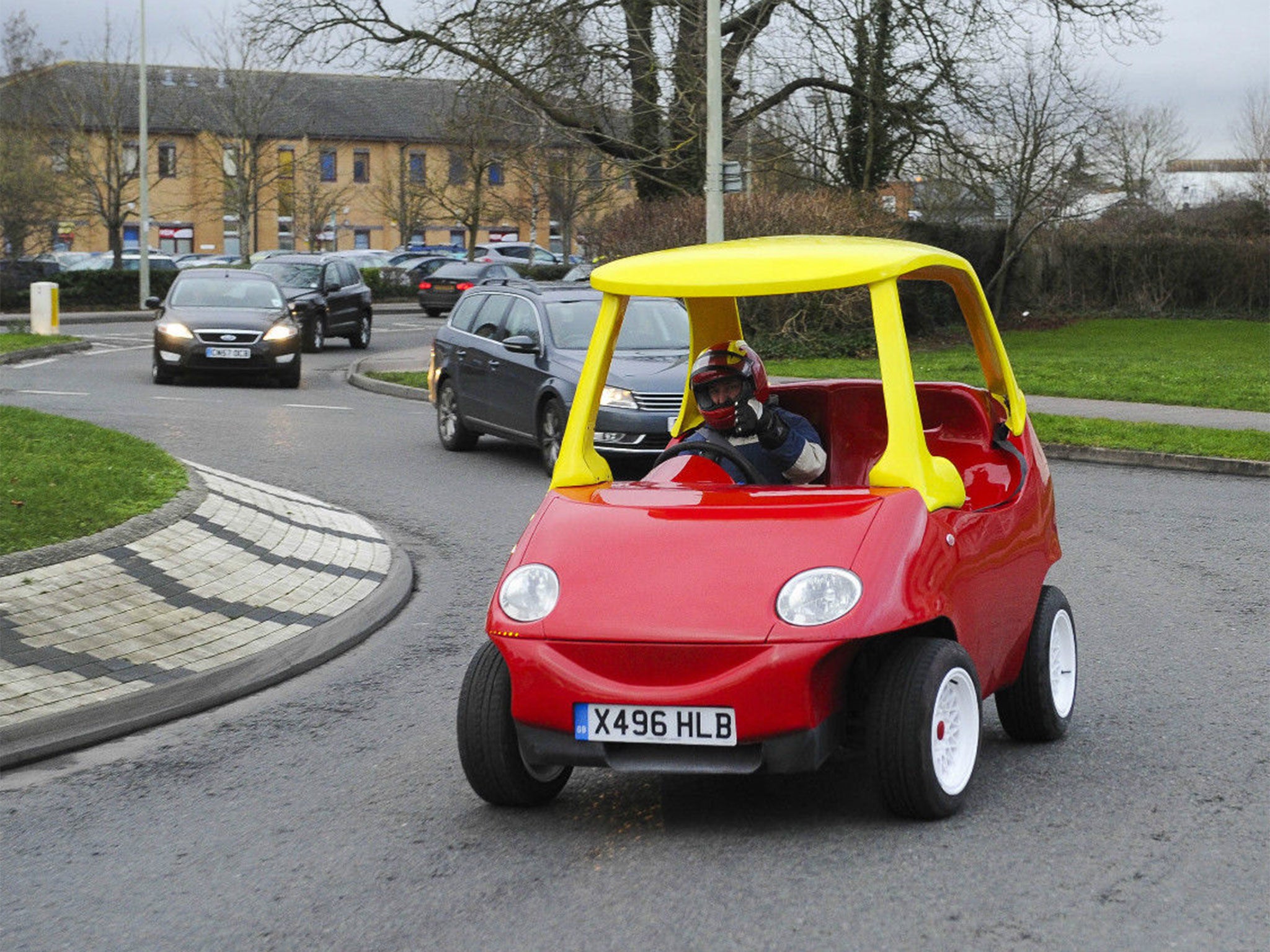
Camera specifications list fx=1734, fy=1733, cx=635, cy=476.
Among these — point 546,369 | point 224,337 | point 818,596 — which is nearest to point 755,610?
point 818,596

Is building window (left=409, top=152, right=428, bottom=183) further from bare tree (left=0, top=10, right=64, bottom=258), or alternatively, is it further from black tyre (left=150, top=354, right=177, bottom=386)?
black tyre (left=150, top=354, right=177, bottom=386)

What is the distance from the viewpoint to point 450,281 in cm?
4706

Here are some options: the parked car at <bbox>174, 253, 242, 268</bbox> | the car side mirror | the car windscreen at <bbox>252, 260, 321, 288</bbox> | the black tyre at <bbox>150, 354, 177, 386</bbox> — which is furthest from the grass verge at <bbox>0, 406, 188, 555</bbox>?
the parked car at <bbox>174, 253, 242, 268</bbox>

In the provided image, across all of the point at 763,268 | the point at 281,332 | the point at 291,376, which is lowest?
the point at 291,376

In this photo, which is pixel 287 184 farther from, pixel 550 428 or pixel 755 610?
pixel 755 610

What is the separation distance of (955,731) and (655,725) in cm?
96

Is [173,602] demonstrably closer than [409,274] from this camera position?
Yes

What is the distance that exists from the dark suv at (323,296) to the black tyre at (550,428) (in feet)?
54.4

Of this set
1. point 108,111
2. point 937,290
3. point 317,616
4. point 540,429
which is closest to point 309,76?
point 108,111

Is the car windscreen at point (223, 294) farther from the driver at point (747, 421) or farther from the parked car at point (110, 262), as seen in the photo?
the parked car at point (110, 262)

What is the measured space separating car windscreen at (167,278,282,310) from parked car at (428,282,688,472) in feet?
25.7

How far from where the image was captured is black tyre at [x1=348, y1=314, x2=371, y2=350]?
33.5 m

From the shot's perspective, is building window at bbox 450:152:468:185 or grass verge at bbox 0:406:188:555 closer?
grass verge at bbox 0:406:188:555

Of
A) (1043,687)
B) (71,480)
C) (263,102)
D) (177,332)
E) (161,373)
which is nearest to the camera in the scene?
(1043,687)
